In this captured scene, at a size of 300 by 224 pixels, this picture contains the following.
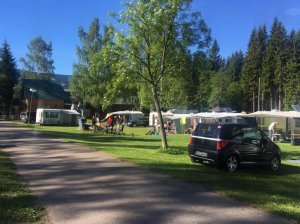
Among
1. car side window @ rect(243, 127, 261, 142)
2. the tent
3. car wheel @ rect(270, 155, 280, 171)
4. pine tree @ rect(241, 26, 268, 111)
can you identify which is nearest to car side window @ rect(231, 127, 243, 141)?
car side window @ rect(243, 127, 261, 142)

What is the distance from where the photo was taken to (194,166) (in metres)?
14.0

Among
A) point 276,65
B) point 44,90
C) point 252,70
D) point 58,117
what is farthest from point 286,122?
point 44,90

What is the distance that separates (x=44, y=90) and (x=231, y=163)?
7242 centimetres

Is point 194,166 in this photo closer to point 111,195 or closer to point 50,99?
point 111,195

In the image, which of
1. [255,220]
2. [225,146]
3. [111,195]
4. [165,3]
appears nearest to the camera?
[255,220]

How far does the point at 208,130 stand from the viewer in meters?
13.9

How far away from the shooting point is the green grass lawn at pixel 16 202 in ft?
22.5

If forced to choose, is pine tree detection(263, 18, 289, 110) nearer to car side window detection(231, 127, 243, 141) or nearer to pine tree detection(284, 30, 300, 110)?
pine tree detection(284, 30, 300, 110)

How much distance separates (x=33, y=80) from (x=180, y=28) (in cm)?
6599

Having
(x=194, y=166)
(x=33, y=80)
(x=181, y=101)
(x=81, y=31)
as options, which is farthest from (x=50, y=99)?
(x=194, y=166)

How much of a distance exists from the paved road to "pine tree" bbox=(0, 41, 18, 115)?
66.3m

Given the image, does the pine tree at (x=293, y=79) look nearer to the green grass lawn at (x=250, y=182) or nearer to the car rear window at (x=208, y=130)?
the green grass lawn at (x=250, y=182)

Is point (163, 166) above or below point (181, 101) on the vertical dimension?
below

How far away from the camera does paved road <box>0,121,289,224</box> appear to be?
23.1 feet
